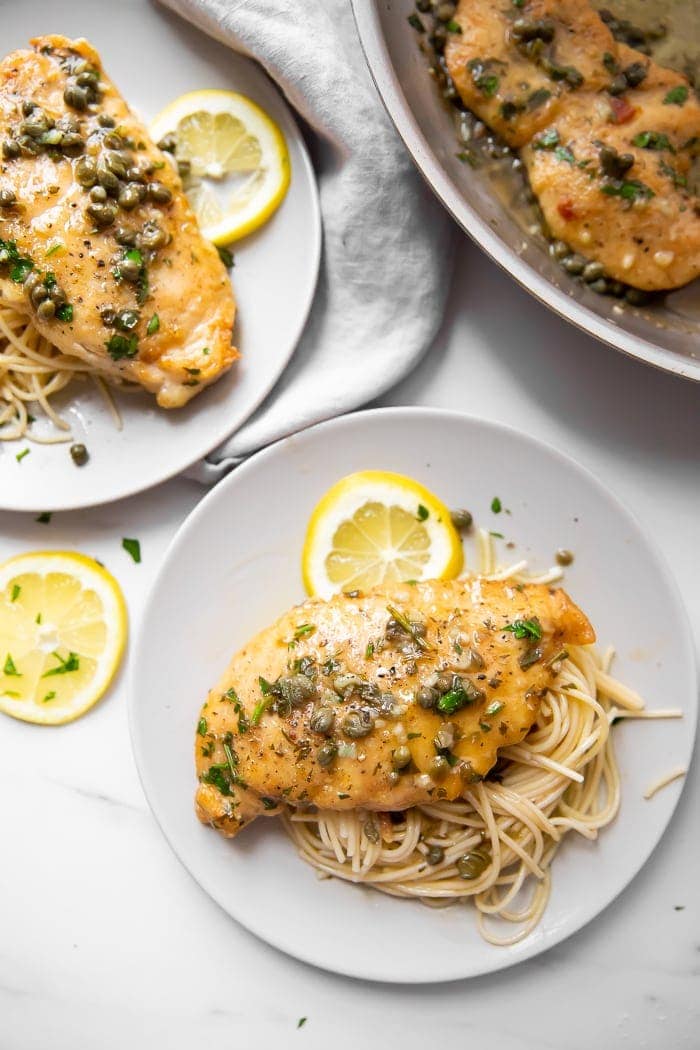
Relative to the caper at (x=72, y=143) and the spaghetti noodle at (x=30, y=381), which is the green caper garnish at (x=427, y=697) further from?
the caper at (x=72, y=143)

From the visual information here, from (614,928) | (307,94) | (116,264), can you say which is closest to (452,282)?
(307,94)

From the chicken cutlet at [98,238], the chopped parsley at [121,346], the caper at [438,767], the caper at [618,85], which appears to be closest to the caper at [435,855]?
the caper at [438,767]

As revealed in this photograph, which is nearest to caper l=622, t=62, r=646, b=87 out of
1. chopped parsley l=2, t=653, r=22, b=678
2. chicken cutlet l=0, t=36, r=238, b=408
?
chicken cutlet l=0, t=36, r=238, b=408

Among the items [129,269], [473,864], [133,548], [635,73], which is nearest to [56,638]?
[133,548]

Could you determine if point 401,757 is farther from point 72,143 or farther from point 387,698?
point 72,143

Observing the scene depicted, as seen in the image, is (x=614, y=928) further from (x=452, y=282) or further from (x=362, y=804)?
(x=452, y=282)

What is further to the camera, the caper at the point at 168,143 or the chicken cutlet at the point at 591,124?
the caper at the point at 168,143

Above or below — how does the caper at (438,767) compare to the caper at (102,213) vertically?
below

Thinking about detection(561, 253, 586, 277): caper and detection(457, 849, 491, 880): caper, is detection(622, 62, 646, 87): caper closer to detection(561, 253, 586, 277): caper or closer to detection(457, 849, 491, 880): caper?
detection(561, 253, 586, 277): caper
